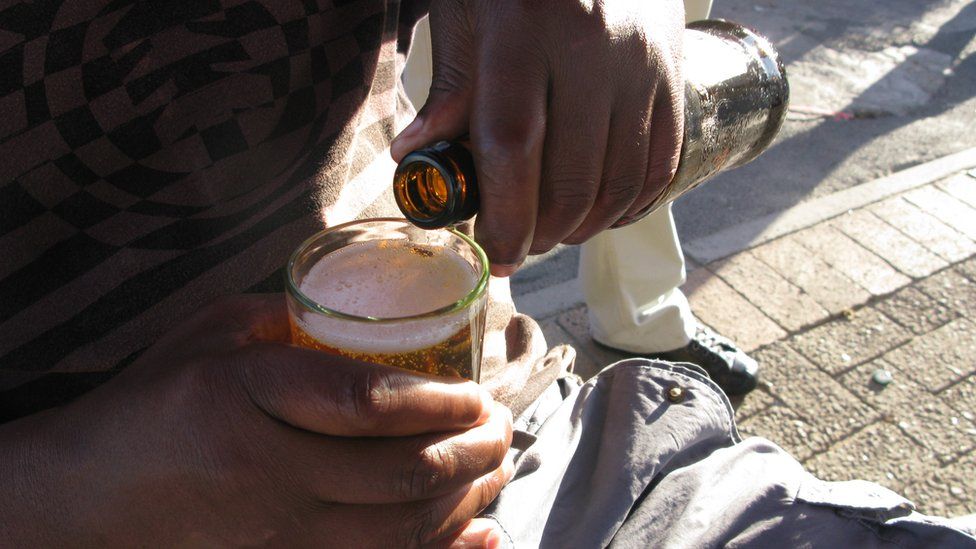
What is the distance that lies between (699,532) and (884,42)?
6563mm

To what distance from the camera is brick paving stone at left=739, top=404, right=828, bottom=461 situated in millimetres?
3031

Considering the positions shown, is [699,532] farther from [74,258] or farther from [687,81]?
[74,258]

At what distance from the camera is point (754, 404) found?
325cm

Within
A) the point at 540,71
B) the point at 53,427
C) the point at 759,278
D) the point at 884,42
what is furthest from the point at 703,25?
the point at 884,42

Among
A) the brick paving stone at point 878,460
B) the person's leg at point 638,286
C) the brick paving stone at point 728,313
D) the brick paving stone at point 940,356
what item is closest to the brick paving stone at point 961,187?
the brick paving stone at point 940,356

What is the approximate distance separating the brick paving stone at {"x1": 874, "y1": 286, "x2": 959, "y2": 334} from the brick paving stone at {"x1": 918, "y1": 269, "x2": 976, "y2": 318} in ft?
0.13

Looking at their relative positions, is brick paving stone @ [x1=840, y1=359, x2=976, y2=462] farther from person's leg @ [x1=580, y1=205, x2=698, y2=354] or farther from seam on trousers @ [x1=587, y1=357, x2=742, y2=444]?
seam on trousers @ [x1=587, y1=357, x2=742, y2=444]

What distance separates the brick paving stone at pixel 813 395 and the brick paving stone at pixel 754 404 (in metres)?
0.04

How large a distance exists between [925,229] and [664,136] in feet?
12.2

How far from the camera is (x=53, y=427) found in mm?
1035

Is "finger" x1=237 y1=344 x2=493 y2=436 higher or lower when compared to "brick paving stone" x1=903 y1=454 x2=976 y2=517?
higher

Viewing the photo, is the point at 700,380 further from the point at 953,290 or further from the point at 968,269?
the point at 968,269

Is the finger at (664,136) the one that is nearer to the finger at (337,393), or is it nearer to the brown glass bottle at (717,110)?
the brown glass bottle at (717,110)

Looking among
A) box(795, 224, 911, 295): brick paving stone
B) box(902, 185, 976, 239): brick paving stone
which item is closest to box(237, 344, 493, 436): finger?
box(795, 224, 911, 295): brick paving stone
